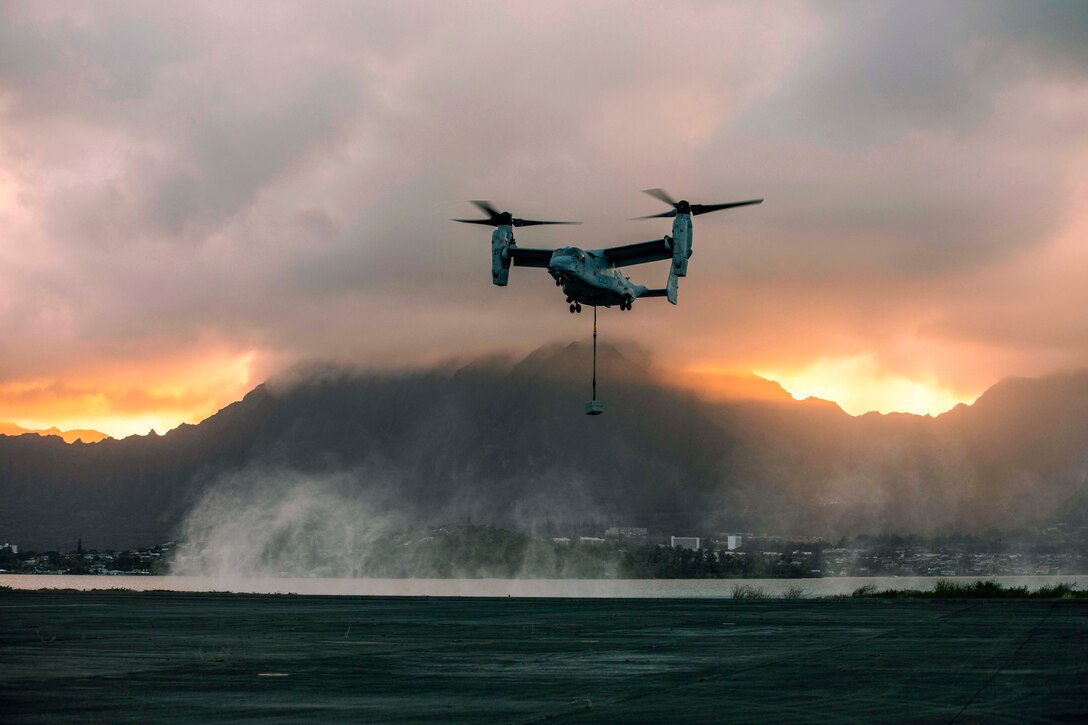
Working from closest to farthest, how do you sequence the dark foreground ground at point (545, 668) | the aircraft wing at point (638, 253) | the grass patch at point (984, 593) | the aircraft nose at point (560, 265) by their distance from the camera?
the dark foreground ground at point (545, 668) < the aircraft nose at point (560, 265) < the grass patch at point (984, 593) < the aircraft wing at point (638, 253)

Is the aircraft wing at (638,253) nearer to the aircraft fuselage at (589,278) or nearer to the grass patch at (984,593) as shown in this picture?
the aircraft fuselage at (589,278)

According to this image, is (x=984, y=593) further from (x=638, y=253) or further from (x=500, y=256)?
(x=500, y=256)

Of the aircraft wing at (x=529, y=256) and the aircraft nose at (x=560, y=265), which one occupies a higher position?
the aircraft wing at (x=529, y=256)

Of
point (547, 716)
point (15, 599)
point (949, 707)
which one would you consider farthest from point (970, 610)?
point (15, 599)

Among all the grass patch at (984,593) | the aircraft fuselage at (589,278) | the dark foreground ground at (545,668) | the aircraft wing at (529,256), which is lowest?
the grass patch at (984,593)

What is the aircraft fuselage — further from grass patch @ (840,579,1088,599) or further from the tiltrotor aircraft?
grass patch @ (840,579,1088,599)

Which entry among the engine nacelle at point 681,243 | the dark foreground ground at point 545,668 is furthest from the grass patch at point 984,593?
the engine nacelle at point 681,243

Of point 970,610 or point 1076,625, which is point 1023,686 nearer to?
point 1076,625
